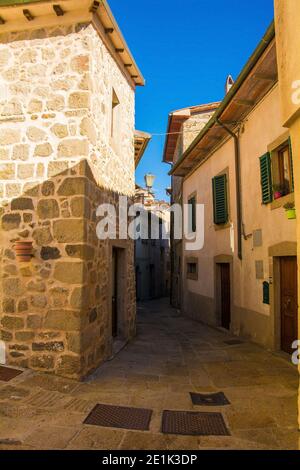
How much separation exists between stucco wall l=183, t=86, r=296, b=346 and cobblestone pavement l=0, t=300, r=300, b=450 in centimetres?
95

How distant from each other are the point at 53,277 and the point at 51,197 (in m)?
1.23

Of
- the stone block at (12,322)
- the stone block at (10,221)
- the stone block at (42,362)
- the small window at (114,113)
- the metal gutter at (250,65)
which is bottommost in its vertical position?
the stone block at (42,362)

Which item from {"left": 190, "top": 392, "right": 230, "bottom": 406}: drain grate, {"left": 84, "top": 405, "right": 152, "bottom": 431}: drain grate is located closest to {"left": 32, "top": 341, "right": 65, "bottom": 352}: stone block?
{"left": 84, "top": 405, "right": 152, "bottom": 431}: drain grate

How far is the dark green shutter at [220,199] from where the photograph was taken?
9281 mm

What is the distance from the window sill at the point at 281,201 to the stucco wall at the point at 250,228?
80 millimetres

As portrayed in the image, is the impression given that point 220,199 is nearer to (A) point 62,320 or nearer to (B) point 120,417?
(A) point 62,320

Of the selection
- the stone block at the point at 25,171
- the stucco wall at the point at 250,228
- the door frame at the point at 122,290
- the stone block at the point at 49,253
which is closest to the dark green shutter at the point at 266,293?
the stucco wall at the point at 250,228

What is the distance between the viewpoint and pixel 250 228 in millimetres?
7703

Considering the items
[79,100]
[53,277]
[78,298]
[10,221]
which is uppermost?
[79,100]

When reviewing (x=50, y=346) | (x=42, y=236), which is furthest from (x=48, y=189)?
(x=50, y=346)

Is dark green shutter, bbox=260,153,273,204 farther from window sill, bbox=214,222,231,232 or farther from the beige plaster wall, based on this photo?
the beige plaster wall

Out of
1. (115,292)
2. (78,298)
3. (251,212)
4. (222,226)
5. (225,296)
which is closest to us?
(78,298)

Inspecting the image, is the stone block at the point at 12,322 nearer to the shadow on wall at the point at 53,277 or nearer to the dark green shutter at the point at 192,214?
the shadow on wall at the point at 53,277
